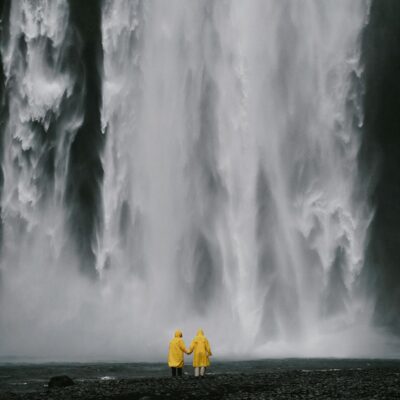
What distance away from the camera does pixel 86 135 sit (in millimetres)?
55438

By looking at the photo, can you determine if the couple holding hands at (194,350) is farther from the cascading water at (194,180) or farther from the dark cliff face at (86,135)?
the dark cliff face at (86,135)

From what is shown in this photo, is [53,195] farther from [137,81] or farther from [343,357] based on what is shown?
[343,357]

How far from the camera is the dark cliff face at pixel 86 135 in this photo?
53.8 meters

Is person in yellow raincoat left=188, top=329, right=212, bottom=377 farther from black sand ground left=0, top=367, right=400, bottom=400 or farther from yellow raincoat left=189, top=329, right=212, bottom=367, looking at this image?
black sand ground left=0, top=367, right=400, bottom=400

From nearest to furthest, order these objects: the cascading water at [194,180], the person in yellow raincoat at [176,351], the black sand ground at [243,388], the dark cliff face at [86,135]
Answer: the black sand ground at [243,388], the person in yellow raincoat at [176,351], the cascading water at [194,180], the dark cliff face at [86,135]

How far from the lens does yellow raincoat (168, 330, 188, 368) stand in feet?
82.1

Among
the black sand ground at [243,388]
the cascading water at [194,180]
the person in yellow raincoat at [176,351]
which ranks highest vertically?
the cascading water at [194,180]

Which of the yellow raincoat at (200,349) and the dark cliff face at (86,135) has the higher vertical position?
the dark cliff face at (86,135)

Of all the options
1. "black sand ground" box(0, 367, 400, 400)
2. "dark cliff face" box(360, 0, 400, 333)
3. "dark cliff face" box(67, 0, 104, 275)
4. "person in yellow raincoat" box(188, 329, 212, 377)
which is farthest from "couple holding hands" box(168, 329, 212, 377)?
"dark cliff face" box(67, 0, 104, 275)

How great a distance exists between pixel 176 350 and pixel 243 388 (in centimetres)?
259

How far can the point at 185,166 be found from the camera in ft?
159

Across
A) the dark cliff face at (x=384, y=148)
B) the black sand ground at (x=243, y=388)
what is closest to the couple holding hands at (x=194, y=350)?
the black sand ground at (x=243, y=388)

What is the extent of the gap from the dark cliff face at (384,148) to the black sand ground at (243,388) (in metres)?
25.1

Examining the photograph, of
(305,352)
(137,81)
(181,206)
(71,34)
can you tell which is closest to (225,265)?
(181,206)
